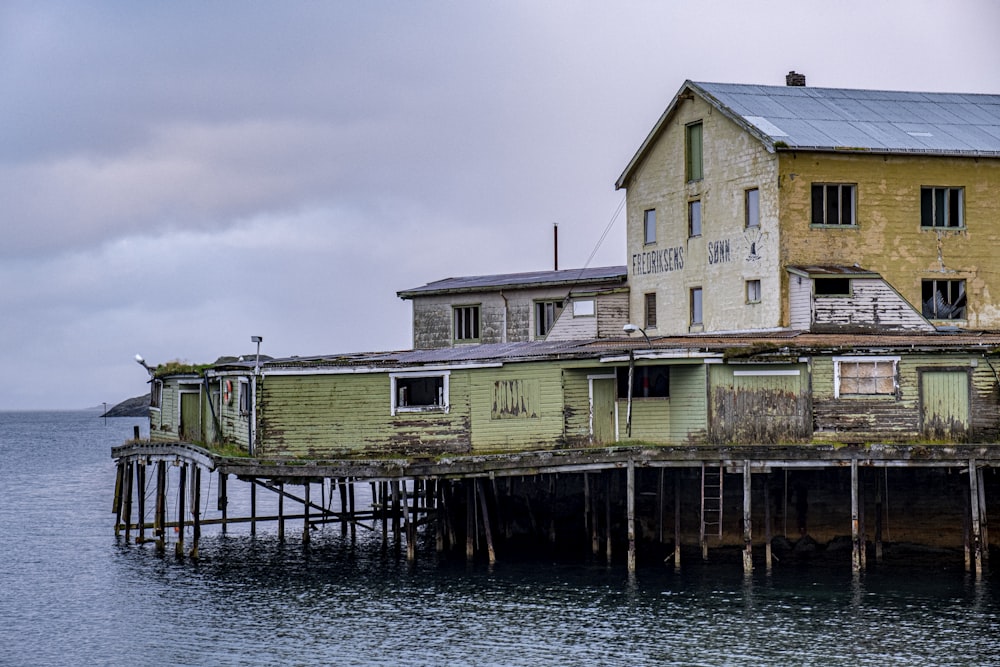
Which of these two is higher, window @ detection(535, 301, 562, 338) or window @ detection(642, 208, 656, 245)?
window @ detection(642, 208, 656, 245)

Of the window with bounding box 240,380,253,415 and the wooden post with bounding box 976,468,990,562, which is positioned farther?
the window with bounding box 240,380,253,415

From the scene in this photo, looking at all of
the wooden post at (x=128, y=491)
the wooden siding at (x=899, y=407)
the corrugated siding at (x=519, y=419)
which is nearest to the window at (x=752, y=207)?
the wooden siding at (x=899, y=407)

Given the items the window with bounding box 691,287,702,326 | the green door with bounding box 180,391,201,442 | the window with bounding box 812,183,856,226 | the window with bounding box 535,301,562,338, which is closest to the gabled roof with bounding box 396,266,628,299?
the window with bounding box 535,301,562,338

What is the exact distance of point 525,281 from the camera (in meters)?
65.1

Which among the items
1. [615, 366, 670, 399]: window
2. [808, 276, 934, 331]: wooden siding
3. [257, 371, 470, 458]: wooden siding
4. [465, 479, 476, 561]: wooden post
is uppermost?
[808, 276, 934, 331]: wooden siding

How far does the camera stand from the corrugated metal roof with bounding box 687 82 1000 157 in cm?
5181

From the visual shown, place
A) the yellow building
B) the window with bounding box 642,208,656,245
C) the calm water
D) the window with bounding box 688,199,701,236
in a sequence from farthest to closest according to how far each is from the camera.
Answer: the window with bounding box 642,208,656,245
the window with bounding box 688,199,701,236
the yellow building
the calm water

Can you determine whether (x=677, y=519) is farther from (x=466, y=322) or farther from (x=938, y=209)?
(x=466, y=322)

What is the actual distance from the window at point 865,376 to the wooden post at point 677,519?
599cm

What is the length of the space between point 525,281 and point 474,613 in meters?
27.6

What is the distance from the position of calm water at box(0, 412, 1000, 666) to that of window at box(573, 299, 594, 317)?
1414cm

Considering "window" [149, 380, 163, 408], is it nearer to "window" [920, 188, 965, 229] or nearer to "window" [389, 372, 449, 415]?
"window" [389, 372, 449, 415]

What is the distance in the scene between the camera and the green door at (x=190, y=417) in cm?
5350

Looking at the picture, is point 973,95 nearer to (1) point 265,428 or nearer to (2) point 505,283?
(2) point 505,283
